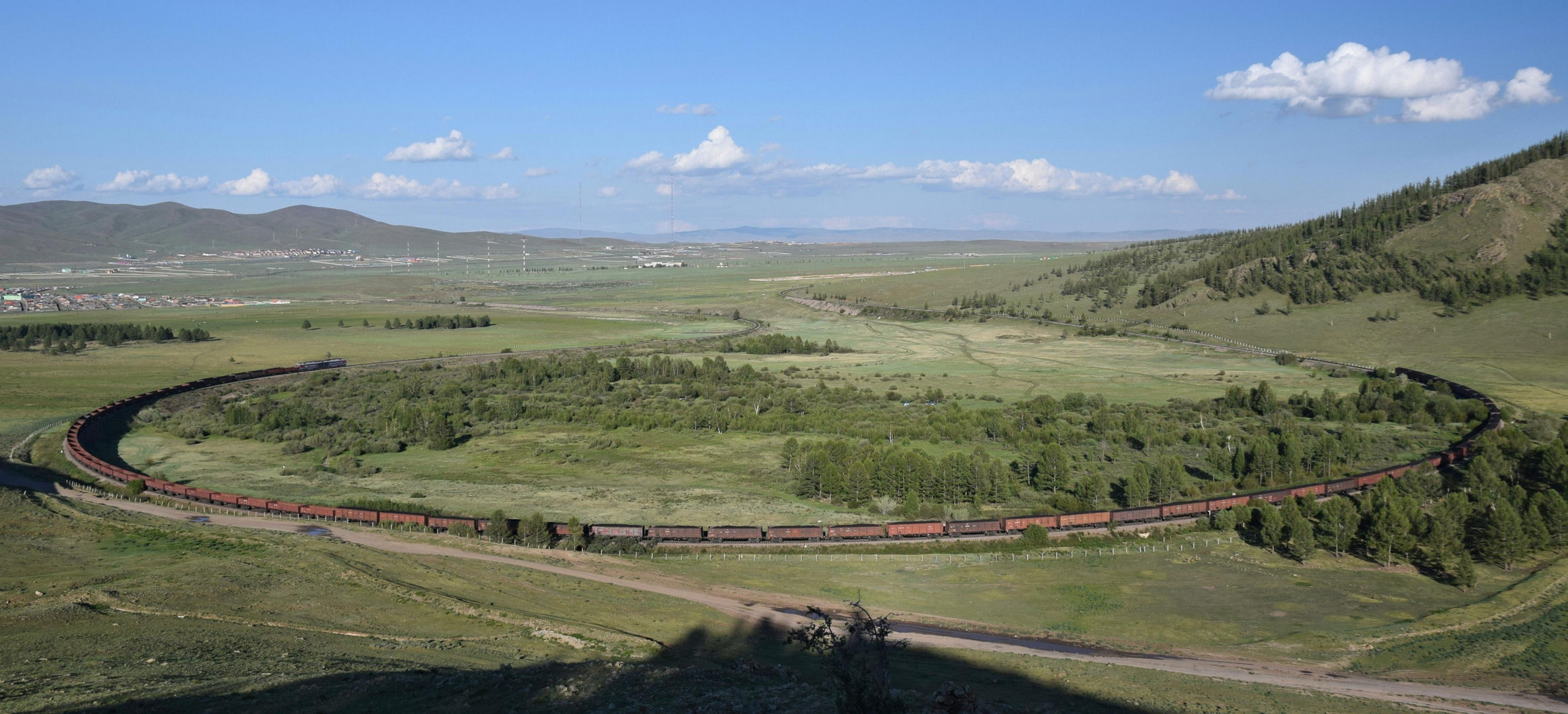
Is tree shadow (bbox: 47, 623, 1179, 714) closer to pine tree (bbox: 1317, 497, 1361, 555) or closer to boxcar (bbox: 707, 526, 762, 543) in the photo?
boxcar (bbox: 707, 526, 762, 543)

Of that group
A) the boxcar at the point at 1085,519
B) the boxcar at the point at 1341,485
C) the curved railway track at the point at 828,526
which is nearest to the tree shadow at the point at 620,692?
the curved railway track at the point at 828,526

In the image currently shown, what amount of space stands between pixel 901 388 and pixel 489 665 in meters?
68.5

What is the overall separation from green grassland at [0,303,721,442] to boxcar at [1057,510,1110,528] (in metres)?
76.1

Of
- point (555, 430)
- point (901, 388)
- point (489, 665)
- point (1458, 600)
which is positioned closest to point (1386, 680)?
point (1458, 600)

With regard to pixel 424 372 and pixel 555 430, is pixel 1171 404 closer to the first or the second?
pixel 555 430

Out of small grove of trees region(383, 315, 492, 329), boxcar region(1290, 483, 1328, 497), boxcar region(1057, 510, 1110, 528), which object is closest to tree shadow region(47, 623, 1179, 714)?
boxcar region(1057, 510, 1110, 528)

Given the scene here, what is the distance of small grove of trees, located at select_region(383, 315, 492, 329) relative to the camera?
15712 cm

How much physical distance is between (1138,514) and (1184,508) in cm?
259

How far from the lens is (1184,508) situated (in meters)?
48.3

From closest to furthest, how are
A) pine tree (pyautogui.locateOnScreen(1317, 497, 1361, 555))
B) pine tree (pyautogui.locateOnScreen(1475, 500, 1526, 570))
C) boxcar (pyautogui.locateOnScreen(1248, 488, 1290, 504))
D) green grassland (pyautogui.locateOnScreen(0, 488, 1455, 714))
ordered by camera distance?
green grassland (pyautogui.locateOnScreen(0, 488, 1455, 714)), pine tree (pyautogui.locateOnScreen(1475, 500, 1526, 570)), pine tree (pyautogui.locateOnScreen(1317, 497, 1361, 555)), boxcar (pyautogui.locateOnScreen(1248, 488, 1290, 504))

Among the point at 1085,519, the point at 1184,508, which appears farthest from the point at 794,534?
the point at 1184,508

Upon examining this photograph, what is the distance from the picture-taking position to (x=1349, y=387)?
291 ft

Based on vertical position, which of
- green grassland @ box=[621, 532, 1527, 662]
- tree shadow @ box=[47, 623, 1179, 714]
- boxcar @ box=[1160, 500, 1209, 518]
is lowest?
green grassland @ box=[621, 532, 1527, 662]

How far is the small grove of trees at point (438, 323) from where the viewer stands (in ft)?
516
